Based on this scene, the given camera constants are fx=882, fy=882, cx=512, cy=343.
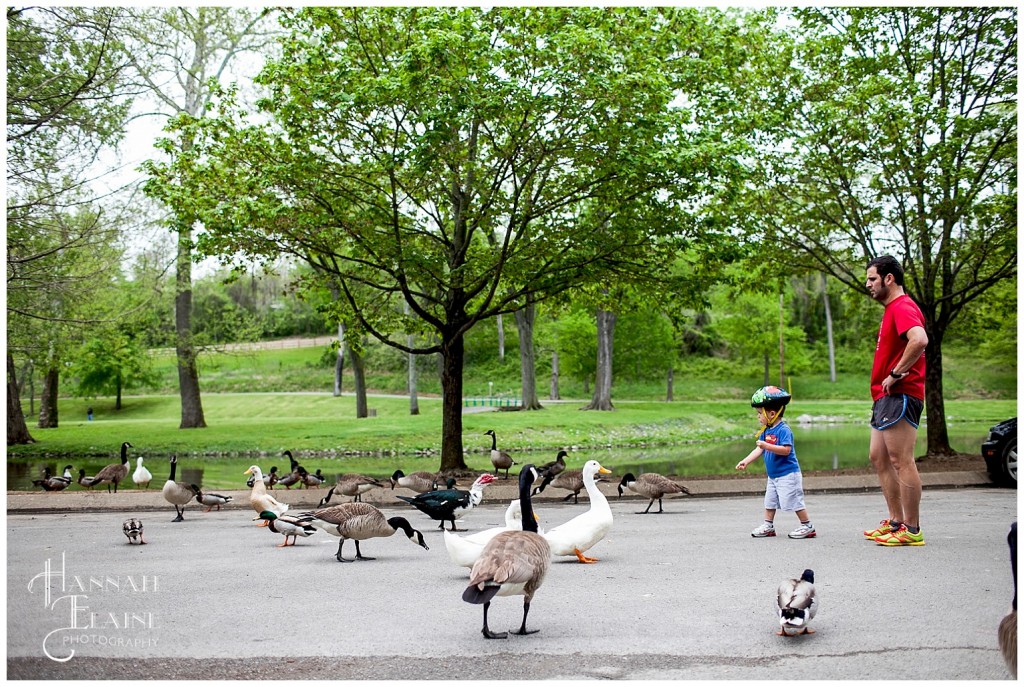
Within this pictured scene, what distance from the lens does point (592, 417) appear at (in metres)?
37.0

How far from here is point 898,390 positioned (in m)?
8.16

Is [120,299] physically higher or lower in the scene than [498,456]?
higher

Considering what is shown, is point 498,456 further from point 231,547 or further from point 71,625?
point 71,625

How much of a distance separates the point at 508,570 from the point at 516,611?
1235 millimetres

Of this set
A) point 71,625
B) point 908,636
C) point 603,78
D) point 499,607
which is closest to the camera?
point 908,636

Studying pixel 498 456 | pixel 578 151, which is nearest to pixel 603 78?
pixel 578 151

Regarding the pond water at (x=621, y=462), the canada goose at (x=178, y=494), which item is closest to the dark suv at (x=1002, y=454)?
the pond water at (x=621, y=462)

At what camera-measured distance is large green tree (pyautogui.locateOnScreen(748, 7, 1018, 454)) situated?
16.7 metres

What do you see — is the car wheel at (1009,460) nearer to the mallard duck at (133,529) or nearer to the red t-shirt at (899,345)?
the red t-shirt at (899,345)

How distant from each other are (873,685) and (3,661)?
15.3ft

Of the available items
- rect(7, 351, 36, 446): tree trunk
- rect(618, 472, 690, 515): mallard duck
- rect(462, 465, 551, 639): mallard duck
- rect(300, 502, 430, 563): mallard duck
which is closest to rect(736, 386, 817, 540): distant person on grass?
rect(618, 472, 690, 515): mallard duck

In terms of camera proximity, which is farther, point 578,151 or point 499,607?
point 578,151

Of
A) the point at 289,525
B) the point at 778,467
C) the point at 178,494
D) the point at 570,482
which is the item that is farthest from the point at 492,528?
the point at 178,494

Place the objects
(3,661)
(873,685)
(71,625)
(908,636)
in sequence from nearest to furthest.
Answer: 1. (873,685)
2. (3,661)
3. (908,636)
4. (71,625)
